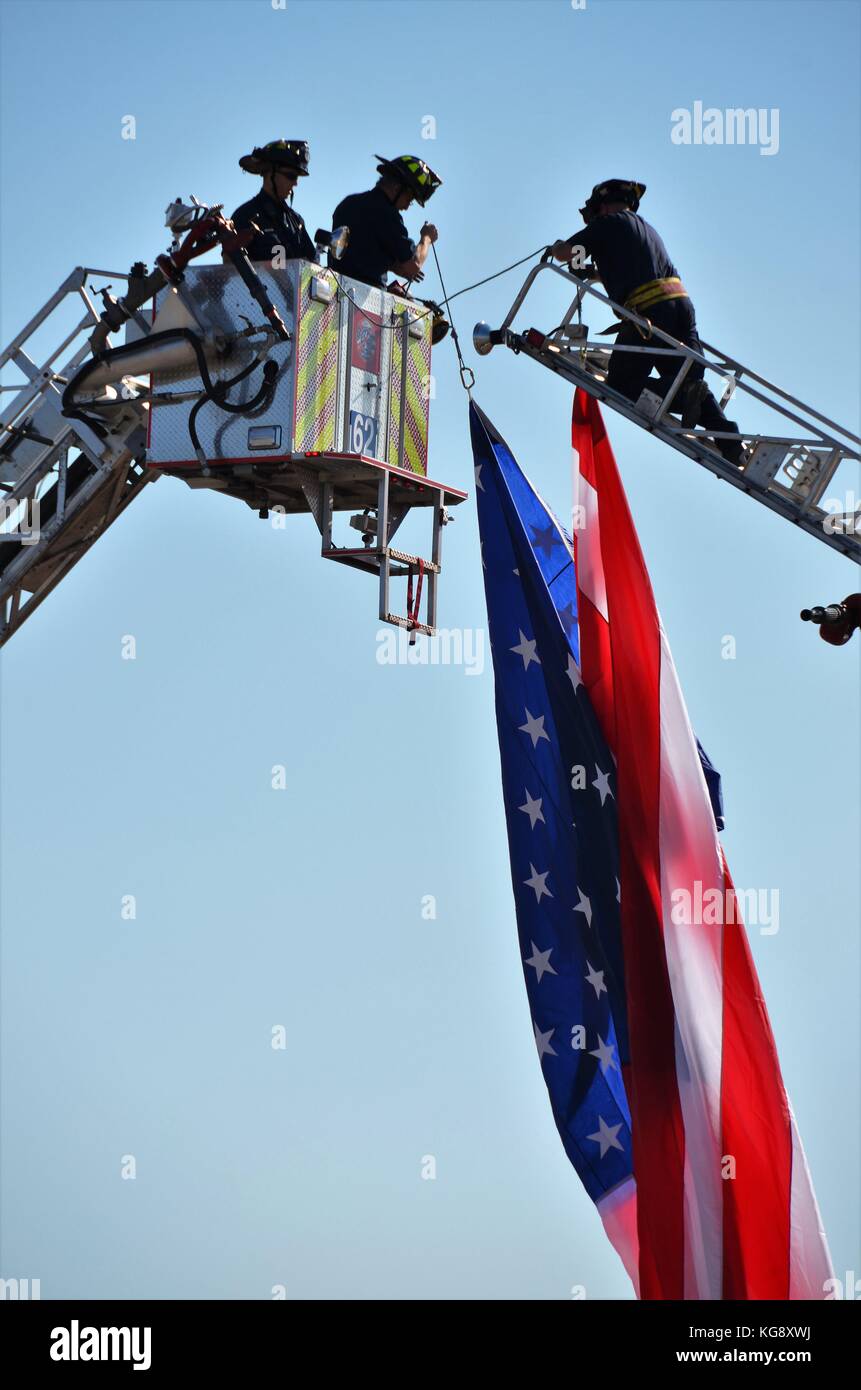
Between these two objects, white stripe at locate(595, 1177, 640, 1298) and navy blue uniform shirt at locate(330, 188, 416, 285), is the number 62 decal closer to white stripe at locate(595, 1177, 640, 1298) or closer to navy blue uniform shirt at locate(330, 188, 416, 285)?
navy blue uniform shirt at locate(330, 188, 416, 285)

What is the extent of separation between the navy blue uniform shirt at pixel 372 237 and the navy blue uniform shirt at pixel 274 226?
0.45 meters

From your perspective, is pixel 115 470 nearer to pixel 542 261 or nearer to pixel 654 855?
pixel 542 261

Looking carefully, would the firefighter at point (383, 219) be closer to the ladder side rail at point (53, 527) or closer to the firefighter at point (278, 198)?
the firefighter at point (278, 198)

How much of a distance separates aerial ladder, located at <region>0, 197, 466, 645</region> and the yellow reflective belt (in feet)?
7.44

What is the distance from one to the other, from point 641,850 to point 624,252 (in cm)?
617

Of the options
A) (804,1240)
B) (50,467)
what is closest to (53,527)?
(50,467)

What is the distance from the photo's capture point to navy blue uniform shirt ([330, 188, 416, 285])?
3062 centimetres

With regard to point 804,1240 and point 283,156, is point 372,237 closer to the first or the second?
point 283,156

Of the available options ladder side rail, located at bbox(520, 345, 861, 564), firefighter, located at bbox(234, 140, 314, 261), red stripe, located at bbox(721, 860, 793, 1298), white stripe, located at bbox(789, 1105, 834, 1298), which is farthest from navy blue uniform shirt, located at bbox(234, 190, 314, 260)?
white stripe, located at bbox(789, 1105, 834, 1298)

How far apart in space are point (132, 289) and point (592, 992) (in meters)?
8.84

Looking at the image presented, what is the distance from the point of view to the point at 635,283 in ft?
99.3

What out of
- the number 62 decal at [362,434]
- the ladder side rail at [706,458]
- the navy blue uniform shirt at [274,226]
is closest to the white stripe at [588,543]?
the ladder side rail at [706,458]

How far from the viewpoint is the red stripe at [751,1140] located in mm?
29266

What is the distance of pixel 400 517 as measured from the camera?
30875mm
